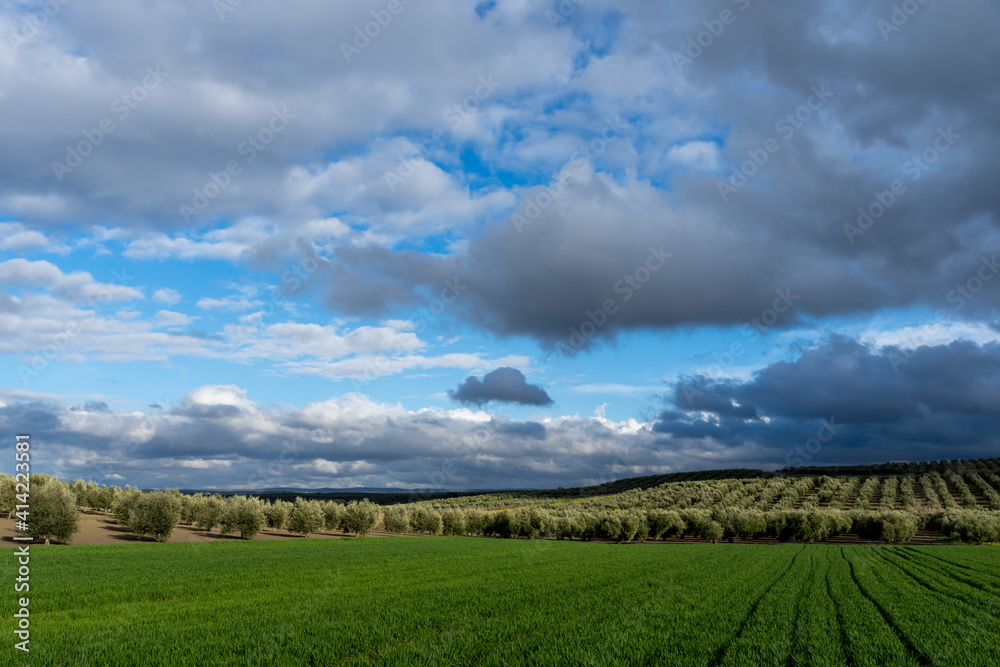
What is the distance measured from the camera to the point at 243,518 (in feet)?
300

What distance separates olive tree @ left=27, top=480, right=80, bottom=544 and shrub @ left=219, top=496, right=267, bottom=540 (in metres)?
23.8

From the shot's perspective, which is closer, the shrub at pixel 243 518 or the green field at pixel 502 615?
the green field at pixel 502 615

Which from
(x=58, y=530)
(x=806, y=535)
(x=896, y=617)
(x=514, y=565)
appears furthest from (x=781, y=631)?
(x=806, y=535)

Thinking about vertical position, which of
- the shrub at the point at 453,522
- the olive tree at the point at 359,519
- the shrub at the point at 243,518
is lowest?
the shrub at the point at 453,522

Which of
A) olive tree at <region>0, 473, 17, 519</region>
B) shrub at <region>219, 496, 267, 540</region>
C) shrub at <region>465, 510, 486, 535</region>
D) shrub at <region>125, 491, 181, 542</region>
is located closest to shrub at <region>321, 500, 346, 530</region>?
shrub at <region>219, 496, 267, 540</region>

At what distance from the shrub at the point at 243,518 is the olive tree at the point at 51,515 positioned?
23.8m

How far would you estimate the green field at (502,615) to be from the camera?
15.8 meters

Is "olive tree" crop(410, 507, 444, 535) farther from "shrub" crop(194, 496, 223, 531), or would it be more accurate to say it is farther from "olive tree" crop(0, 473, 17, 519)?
"olive tree" crop(0, 473, 17, 519)

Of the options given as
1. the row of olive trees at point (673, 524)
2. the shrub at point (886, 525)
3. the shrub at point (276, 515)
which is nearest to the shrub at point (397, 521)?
the row of olive trees at point (673, 524)

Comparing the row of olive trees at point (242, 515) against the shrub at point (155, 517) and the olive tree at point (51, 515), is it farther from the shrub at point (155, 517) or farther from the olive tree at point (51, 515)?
the olive tree at point (51, 515)

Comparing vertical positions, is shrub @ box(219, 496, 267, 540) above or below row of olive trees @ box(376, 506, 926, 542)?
above

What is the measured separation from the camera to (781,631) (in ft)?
63.9

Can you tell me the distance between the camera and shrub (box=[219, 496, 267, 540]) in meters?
91.5

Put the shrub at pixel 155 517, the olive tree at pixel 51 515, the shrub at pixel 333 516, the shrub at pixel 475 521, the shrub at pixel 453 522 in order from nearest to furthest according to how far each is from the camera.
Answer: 1. the olive tree at pixel 51 515
2. the shrub at pixel 155 517
3. the shrub at pixel 333 516
4. the shrub at pixel 475 521
5. the shrub at pixel 453 522
